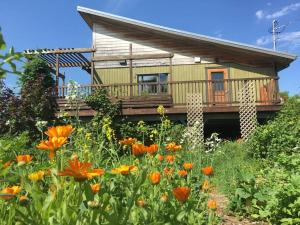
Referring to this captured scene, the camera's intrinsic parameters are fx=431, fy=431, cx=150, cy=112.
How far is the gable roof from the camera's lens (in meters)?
19.4

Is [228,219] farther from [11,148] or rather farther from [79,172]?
[79,172]

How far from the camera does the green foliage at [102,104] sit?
15375 mm

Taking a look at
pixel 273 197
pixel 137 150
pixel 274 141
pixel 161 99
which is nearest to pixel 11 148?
pixel 273 197

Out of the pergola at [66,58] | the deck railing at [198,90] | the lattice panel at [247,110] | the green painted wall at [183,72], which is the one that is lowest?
the lattice panel at [247,110]

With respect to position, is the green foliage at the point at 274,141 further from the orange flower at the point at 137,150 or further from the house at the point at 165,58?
the house at the point at 165,58

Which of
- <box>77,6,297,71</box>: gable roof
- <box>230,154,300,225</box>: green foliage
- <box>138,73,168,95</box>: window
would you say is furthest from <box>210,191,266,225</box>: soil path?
<box>77,6,297,71</box>: gable roof

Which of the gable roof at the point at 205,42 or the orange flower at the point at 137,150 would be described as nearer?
the orange flower at the point at 137,150

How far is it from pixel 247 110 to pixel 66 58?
29.7ft

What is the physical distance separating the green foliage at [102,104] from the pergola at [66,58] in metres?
3.54

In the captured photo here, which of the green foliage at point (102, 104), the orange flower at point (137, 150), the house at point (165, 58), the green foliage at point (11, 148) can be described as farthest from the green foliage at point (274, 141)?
the house at point (165, 58)

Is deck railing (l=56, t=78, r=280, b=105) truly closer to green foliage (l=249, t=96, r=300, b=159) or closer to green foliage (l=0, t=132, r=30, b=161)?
green foliage (l=249, t=96, r=300, b=159)

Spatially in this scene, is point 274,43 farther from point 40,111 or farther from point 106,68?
point 40,111

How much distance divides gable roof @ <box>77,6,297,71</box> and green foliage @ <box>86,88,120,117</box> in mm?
5746

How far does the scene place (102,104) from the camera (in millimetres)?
15461
